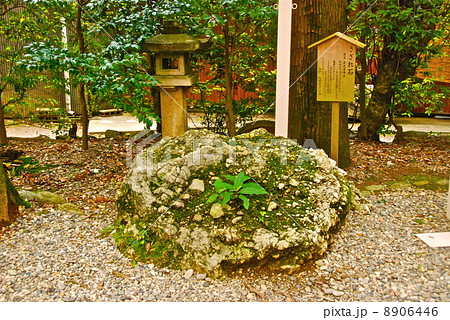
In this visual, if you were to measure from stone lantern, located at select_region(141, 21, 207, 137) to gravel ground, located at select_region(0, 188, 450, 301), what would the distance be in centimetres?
210

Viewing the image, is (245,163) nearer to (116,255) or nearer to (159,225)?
(159,225)

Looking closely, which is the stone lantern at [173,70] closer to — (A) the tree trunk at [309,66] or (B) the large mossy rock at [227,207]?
(A) the tree trunk at [309,66]

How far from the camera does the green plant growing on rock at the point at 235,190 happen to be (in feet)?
9.68

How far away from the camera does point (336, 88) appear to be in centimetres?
371

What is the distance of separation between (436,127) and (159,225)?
772 centimetres

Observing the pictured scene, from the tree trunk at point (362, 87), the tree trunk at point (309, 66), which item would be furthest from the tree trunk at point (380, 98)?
the tree trunk at point (309, 66)

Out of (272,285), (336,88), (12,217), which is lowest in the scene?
(272,285)

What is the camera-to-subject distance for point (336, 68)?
3.68 m

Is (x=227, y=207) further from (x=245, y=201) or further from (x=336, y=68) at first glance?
(x=336, y=68)

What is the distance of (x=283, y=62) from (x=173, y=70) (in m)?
1.48

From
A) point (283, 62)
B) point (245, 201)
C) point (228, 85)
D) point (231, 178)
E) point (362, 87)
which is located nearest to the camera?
point (245, 201)

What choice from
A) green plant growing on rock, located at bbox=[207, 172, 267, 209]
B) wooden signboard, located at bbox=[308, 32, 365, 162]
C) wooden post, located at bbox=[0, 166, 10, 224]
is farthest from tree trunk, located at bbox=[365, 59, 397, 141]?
wooden post, located at bbox=[0, 166, 10, 224]

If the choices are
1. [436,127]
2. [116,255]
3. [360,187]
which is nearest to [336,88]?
[360,187]

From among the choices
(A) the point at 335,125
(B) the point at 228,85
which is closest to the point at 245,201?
(A) the point at 335,125
